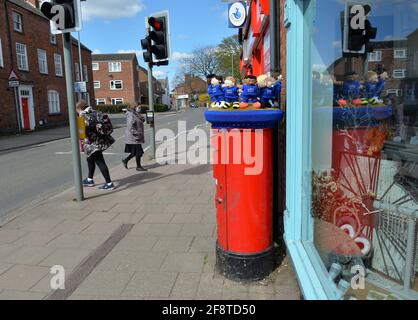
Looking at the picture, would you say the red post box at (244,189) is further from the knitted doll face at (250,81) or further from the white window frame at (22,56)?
the white window frame at (22,56)

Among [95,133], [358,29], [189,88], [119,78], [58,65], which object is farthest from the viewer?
[189,88]

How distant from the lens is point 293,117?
3309 mm

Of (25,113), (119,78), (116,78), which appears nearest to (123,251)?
(25,113)

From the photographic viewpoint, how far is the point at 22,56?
24.9m

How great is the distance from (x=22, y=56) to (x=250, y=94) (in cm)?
2600

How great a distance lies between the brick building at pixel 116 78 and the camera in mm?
63906

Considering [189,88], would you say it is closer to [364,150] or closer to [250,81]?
[250,81]

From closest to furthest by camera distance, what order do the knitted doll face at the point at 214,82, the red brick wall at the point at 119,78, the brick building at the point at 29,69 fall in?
the knitted doll face at the point at 214,82 < the brick building at the point at 29,69 < the red brick wall at the point at 119,78

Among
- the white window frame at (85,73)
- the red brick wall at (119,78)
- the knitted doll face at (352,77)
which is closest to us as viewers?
the knitted doll face at (352,77)

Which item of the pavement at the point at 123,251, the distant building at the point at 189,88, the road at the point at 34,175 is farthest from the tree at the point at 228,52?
the pavement at the point at 123,251

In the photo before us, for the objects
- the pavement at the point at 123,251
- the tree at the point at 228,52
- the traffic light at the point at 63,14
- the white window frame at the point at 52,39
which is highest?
the tree at the point at 228,52

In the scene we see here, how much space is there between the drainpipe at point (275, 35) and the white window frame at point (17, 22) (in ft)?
81.4

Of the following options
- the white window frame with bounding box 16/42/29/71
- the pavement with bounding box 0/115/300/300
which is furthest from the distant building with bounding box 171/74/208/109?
the pavement with bounding box 0/115/300/300
